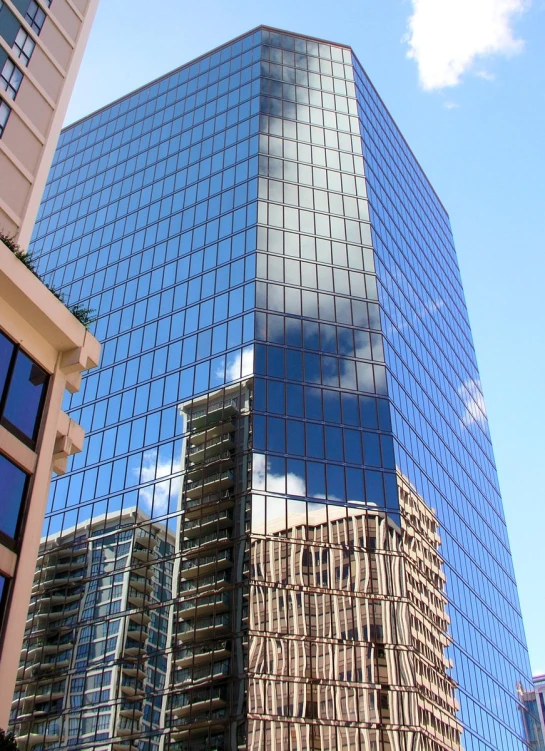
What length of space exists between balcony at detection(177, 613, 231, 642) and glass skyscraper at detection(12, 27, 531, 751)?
0.14 m

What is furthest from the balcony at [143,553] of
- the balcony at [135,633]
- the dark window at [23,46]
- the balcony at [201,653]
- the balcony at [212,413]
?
the dark window at [23,46]

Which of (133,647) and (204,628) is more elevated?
(204,628)

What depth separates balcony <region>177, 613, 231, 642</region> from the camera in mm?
45406

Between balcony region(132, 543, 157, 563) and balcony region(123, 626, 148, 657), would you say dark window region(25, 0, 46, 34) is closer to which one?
balcony region(132, 543, 157, 563)

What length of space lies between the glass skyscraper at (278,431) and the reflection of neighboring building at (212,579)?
138 mm

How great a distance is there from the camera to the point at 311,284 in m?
60.7

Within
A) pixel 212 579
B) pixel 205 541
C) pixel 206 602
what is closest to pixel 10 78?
pixel 205 541

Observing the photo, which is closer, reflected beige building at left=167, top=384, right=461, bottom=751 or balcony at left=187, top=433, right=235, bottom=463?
reflected beige building at left=167, top=384, right=461, bottom=751

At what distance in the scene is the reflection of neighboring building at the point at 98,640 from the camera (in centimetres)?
4628

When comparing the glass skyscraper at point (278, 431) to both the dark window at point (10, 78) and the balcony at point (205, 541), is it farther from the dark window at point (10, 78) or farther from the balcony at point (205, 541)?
the dark window at point (10, 78)

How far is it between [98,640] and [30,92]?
31.8 metres

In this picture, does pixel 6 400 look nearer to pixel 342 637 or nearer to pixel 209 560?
pixel 209 560

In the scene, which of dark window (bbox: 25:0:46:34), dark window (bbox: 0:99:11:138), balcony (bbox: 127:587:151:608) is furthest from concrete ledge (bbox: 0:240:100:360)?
balcony (bbox: 127:587:151:608)

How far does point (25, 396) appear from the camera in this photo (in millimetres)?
22359
